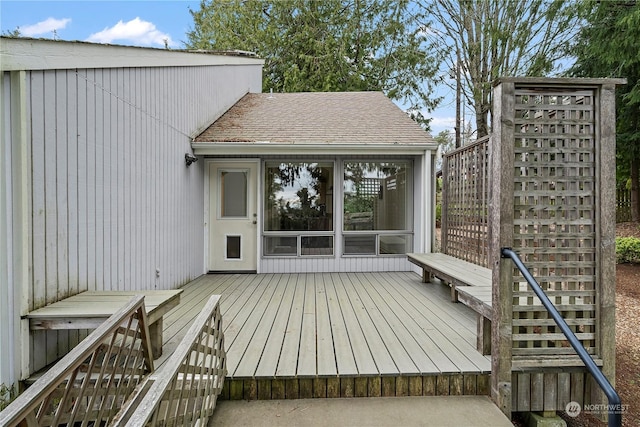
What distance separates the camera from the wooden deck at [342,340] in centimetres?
232

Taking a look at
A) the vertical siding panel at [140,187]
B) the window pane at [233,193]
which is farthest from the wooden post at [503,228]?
the window pane at [233,193]

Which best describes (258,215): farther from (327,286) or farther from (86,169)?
(86,169)

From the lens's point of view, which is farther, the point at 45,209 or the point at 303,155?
the point at 303,155

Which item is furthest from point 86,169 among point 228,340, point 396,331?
point 396,331

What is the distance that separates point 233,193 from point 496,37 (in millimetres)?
10728

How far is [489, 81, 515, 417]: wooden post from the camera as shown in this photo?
221cm

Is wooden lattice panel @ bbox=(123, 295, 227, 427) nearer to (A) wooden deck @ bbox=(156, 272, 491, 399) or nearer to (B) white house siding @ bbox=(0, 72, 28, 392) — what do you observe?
(A) wooden deck @ bbox=(156, 272, 491, 399)

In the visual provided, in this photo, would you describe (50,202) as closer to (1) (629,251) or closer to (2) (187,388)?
(2) (187,388)

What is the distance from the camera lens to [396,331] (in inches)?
123

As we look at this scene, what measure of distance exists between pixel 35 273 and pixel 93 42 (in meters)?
2.00

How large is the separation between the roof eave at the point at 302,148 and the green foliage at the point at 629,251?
5.70 m

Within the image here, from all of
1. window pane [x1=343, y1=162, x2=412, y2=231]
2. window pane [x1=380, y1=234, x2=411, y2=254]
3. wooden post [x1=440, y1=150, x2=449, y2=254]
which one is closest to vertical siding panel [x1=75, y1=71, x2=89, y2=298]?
window pane [x1=343, y1=162, x2=412, y2=231]

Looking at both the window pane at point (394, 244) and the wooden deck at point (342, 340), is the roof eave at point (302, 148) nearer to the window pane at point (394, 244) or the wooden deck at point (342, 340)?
the window pane at point (394, 244)

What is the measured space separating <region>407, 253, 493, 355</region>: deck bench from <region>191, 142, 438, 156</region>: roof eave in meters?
1.85
